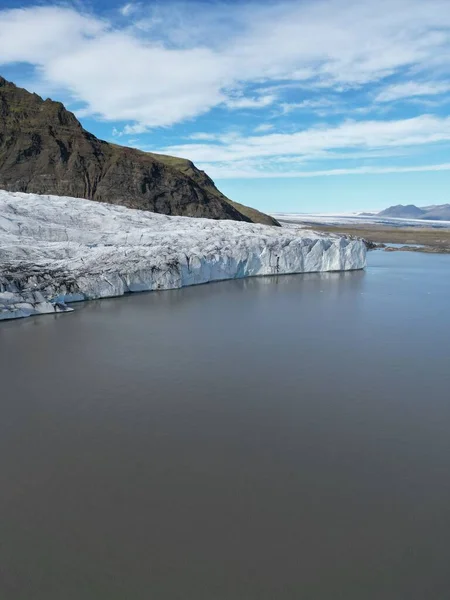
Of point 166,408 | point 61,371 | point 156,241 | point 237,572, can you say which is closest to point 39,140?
point 156,241

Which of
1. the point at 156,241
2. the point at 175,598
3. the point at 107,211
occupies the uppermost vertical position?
the point at 107,211

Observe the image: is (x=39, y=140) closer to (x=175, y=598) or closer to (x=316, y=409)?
(x=316, y=409)

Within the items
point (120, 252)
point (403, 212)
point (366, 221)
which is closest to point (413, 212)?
point (403, 212)

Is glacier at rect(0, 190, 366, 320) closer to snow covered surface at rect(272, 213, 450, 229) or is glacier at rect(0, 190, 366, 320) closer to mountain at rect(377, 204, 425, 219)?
snow covered surface at rect(272, 213, 450, 229)

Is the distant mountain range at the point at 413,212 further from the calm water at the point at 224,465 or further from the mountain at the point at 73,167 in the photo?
the calm water at the point at 224,465

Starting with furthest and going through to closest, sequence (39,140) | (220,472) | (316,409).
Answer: (39,140) → (316,409) → (220,472)

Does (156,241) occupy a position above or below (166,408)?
above

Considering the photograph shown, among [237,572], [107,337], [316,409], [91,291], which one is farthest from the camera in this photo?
[91,291]

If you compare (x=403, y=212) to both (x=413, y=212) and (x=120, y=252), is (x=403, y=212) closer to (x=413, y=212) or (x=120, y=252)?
(x=413, y=212)
